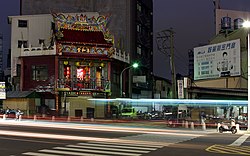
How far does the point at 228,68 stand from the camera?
49875mm

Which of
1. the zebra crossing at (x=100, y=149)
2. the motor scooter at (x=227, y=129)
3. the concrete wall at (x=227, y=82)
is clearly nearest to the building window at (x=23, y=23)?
the concrete wall at (x=227, y=82)

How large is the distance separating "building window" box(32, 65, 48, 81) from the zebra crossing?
30.3 meters

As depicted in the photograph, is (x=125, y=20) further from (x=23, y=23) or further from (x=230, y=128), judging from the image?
(x=230, y=128)

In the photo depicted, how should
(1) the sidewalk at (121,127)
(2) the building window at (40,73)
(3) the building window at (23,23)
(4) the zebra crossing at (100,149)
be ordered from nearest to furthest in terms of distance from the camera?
(4) the zebra crossing at (100,149)
(1) the sidewalk at (121,127)
(2) the building window at (40,73)
(3) the building window at (23,23)

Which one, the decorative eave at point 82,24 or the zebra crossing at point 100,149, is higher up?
the decorative eave at point 82,24

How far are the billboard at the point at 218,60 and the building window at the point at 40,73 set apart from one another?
21164 millimetres

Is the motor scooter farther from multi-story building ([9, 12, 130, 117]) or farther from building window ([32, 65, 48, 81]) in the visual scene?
building window ([32, 65, 48, 81])

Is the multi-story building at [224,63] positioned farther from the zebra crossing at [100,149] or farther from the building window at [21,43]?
the zebra crossing at [100,149]

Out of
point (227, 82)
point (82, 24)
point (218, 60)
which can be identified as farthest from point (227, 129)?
point (82, 24)

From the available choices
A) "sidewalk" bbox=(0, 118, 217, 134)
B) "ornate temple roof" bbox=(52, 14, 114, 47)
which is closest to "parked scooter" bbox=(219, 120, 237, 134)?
"sidewalk" bbox=(0, 118, 217, 134)

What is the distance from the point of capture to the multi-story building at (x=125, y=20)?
194 ft

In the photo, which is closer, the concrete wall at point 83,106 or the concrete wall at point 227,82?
the concrete wall at point 227,82

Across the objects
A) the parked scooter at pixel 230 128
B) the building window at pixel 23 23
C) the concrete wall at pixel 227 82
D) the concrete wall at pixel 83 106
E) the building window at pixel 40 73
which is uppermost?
the building window at pixel 23 23

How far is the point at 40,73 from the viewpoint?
49031 mm
